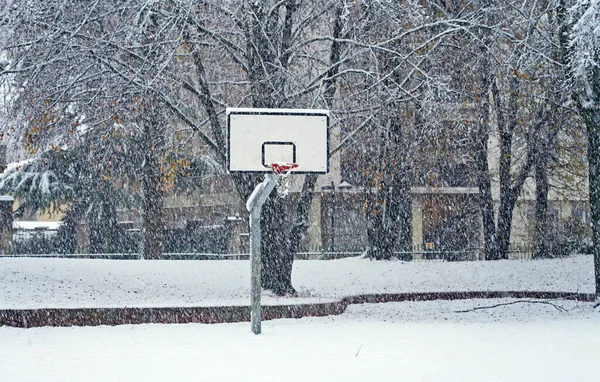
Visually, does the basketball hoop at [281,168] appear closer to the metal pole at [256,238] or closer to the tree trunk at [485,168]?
the metal pole at [256,238]

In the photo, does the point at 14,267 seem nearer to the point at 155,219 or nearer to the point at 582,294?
the point at 155,219

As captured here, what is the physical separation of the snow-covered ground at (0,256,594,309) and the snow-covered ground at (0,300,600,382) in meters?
2.68

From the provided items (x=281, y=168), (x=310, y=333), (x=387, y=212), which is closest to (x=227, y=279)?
(x=387, y=212)

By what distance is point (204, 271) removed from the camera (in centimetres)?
2250

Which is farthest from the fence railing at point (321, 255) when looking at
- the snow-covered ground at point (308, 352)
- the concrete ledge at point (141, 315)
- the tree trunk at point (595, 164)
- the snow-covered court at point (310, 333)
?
the snow-covered ground at point (308, 352)

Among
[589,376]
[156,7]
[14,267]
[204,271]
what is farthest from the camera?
[204,271]

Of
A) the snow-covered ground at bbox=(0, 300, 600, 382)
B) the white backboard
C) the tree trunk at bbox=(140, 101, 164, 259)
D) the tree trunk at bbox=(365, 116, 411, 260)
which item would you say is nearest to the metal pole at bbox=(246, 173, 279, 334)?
the white backboard

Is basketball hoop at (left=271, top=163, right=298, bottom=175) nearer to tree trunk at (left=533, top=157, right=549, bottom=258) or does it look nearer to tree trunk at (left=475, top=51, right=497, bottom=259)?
tree trunk at (left=475, top=51, right=497, bottom=259)

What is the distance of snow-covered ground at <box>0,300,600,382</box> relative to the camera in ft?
28.5

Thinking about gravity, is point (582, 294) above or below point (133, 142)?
below

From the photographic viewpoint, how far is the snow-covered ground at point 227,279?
17.0 meters

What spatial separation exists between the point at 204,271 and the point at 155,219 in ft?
14.8

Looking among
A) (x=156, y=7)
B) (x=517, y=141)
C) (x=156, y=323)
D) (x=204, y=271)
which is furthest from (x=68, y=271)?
(x=517, y=141)

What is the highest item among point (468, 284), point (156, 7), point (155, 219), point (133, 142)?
point (156, 7)
